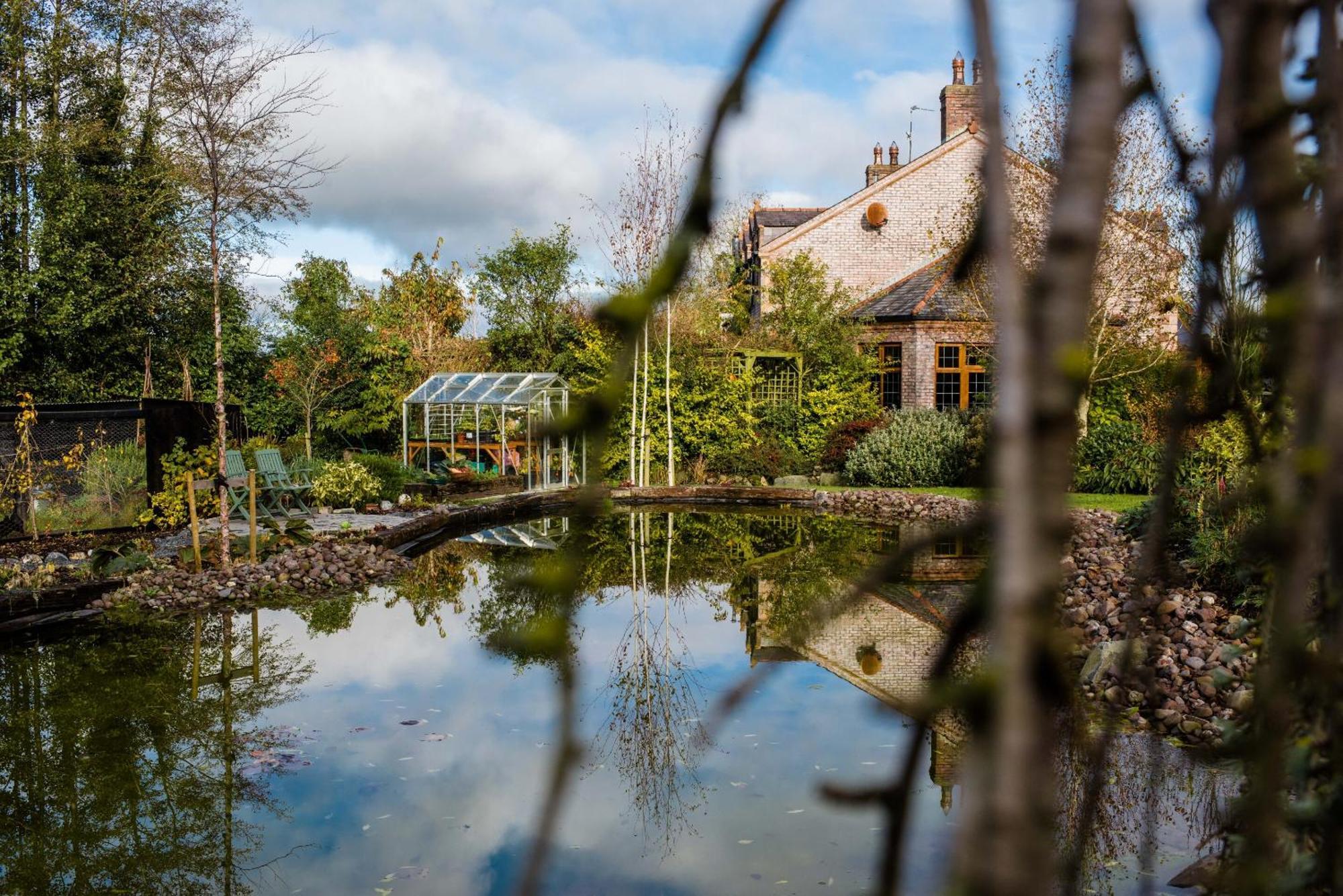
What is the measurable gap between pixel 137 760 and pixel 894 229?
22.7m

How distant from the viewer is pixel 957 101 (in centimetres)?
2566

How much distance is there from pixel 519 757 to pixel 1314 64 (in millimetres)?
5903

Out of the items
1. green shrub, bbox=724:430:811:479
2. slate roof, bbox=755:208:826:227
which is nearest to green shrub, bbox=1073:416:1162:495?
green shrub, bbox=724:430:811:479

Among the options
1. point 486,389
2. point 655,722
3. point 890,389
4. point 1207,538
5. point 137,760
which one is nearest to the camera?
point 137,760

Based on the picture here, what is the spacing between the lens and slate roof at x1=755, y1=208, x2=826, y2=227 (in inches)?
1150

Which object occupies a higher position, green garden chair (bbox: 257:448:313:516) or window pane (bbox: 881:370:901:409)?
window pane (bbox: 881:370:901:409)

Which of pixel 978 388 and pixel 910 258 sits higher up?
pixel 910 258

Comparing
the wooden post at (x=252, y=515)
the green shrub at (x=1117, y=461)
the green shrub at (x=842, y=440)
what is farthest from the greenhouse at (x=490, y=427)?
the green shrub at (x=1117, y=461)

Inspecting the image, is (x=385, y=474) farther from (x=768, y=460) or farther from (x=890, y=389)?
(x=890, y=389)

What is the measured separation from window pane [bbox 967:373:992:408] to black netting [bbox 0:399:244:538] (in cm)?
1504

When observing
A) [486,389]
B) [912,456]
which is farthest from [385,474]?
[912,456]

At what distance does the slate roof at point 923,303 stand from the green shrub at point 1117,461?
12.6ft

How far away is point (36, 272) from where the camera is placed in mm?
18266

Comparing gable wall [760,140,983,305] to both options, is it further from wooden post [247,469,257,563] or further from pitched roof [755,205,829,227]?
wooden post [247,469,257,563]
